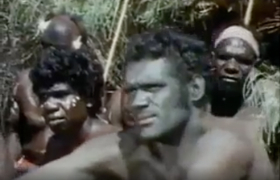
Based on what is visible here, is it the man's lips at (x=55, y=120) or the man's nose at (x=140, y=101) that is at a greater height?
the man's nose at (x=140, y=101)

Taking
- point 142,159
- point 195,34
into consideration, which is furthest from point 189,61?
point 142,159

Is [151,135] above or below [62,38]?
below

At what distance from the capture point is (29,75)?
55.2 inches

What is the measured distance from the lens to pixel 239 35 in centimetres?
135

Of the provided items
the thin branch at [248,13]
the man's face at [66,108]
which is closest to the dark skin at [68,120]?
the man's face at [66,108]

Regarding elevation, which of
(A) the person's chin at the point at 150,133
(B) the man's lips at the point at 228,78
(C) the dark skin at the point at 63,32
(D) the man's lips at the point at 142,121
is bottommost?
(A) the person's chin at the point at 150,133

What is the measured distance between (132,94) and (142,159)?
0.30ft

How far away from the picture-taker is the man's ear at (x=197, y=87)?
1.36m

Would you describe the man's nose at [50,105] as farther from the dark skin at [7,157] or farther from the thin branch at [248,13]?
the thin branch at [248,13]

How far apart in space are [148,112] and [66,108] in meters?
0.12

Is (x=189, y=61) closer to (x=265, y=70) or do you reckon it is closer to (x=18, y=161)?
(x=265, y=70)

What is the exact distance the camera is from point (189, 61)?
1.36 meters

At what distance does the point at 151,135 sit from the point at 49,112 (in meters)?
0.15

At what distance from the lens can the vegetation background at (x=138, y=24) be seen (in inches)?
53.1
